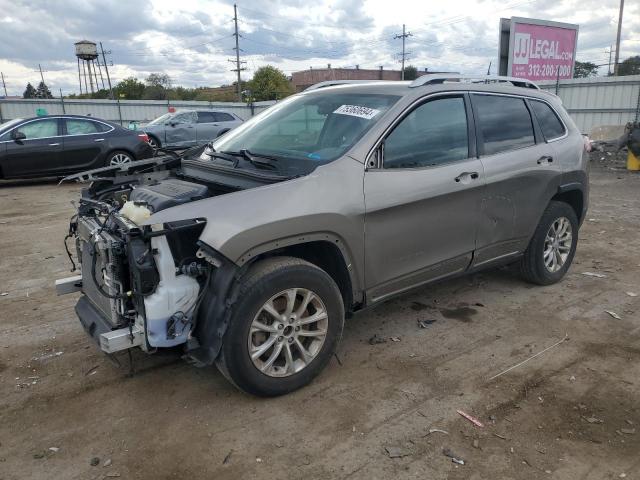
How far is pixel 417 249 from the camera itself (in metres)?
3.76

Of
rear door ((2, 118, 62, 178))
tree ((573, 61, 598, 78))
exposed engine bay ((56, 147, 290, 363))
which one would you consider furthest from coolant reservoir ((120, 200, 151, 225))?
tree ((573, 61, 598, 78))

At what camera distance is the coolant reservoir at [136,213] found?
9.48 feet

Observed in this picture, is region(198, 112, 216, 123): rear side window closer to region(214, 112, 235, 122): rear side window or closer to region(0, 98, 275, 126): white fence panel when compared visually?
region(214, 112, 235, 122): rear side window

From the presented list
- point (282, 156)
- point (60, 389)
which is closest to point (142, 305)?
point (60, 389)

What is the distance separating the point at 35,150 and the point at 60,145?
0.51 m

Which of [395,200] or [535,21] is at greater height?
[535,21]

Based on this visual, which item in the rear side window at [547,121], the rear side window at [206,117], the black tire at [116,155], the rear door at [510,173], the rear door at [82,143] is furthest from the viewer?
the rear side window at [206,117]

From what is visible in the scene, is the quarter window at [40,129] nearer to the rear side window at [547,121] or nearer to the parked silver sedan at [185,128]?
the parked silver sedan at [185,128]

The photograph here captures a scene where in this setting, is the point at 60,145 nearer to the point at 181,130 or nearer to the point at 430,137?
the point at 181,130

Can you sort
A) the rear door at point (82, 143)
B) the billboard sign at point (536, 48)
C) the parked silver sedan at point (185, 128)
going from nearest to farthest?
the rear door at point (82, 143) < the parked silver sedan at point (185, 128) < the billboard sign at point (536, 48)

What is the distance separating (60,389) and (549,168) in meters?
4.25

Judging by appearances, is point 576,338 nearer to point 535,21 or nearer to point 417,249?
point 417,249

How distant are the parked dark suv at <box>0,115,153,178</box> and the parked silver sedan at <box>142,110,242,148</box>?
15.0 ft

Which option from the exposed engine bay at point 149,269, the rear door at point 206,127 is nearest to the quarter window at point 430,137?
the exposed engine bay at point 149,269
